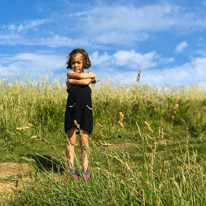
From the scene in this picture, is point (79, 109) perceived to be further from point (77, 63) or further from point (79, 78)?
point (77, 63)

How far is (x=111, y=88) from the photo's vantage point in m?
12.1

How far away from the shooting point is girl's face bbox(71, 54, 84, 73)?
14.5 ft

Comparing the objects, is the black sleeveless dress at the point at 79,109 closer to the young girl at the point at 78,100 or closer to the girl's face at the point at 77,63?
the young girl at the point at 78,100

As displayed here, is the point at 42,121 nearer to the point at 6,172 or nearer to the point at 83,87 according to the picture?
the point at 6,172

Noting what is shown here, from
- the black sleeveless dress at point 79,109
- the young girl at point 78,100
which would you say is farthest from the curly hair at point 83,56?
the black sleeveless dress at point 79,109

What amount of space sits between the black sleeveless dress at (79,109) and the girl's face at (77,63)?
305 mm

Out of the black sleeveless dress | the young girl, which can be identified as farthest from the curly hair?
the black sleeveless dress

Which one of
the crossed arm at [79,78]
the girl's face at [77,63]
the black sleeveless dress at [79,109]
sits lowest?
the black sleeveless dress at [79,109]

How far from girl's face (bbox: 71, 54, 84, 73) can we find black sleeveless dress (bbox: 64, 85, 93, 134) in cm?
31

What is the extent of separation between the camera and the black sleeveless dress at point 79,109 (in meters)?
4.17

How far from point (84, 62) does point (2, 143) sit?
11.0 feet

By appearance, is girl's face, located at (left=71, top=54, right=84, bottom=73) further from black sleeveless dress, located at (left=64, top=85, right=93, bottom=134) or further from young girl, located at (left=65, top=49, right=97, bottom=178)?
black sleeveless dress, located at (left=64, top=85, right=93, bottom=134)

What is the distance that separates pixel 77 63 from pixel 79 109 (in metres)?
0.73

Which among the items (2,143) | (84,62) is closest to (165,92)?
(2,143)
